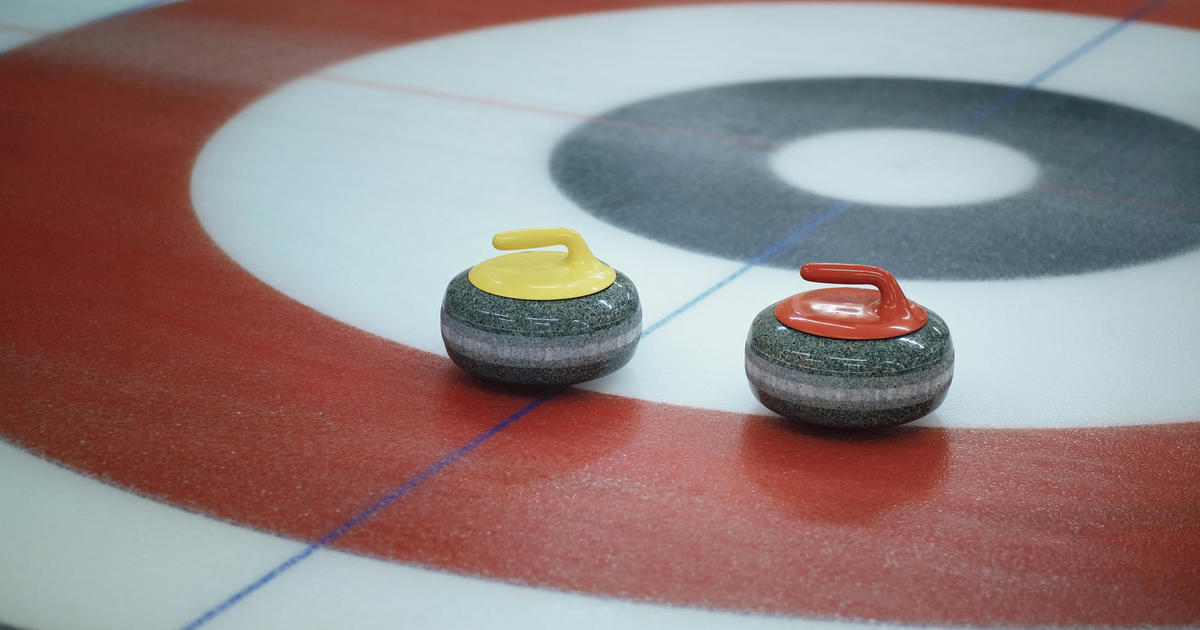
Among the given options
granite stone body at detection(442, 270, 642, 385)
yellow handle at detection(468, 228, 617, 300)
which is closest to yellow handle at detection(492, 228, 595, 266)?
yellow handle at detection(468, 228, 617, 300)

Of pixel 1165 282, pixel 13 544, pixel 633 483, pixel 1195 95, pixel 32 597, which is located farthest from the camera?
pixel 1195 95

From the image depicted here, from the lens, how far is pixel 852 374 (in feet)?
8.35

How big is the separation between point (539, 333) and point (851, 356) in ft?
2.25

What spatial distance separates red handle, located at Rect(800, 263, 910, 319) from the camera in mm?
2613

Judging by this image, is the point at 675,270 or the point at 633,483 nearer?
the point at 633,483

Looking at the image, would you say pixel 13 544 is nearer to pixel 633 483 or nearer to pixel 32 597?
pixel 32 597

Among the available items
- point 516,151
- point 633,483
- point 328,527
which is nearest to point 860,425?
point 633,483

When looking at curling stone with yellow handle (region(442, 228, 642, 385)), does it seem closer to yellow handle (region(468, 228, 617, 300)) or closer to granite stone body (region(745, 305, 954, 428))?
yellow handle (region(468, 228, 617, 300))

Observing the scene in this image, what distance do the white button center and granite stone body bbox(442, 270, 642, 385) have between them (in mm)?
1806

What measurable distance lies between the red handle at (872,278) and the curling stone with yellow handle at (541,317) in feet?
1.48

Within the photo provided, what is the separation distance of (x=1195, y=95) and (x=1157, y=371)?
3.16 m

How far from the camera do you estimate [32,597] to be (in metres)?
2.15

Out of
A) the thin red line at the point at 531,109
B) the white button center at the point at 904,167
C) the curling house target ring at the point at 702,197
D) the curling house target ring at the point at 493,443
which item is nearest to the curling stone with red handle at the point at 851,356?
the curling house target ring at the point at 493,443

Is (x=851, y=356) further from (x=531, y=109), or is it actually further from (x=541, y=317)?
(x=531, y=109)
